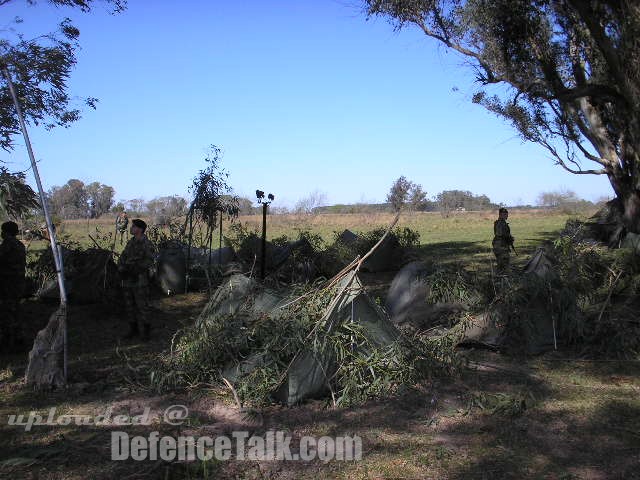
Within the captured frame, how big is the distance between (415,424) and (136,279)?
4519mm

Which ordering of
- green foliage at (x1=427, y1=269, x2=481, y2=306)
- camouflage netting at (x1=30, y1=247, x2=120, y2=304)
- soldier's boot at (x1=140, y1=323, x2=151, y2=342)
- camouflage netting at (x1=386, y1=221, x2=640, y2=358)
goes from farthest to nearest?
camouflage netting at (x1=30, y1=247, x2=120, y2=304)
soldier's boot at (x1=140, y1=323, x2=151, y2=342)
green foliage at (x1=427, y1=269, x2=481, y2=306)
camouflage netting at (x1=386, y1=221, x2=640, y2=358)

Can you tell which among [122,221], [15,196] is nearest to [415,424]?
[15,196]

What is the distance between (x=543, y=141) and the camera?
1652 cm

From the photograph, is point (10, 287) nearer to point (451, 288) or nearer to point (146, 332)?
point (146, 332)

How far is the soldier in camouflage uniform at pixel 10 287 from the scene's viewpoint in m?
6.62

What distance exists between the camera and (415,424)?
4.36 metres

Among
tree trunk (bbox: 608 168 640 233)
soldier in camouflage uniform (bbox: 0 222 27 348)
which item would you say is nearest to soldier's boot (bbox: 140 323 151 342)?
soldier in camouflage uniform (bbox: 0 222 27 348)

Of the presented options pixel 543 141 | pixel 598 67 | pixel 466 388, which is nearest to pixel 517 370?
pixel 466 388

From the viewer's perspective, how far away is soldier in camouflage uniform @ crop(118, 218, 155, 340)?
7305 mm

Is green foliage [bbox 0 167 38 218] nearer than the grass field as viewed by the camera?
No

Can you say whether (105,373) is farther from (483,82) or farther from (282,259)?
(483,82)

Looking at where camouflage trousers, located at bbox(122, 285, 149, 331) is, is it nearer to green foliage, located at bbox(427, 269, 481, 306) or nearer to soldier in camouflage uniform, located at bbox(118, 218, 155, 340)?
soldier in camouflage uniform, located at bbox(118, 218, 155, 340)

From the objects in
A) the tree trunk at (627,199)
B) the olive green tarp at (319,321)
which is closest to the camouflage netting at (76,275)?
the olive green tarp at (319,321)

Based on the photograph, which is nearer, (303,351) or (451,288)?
(303,351)
